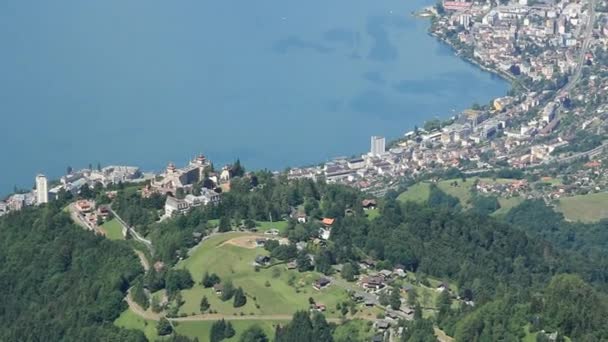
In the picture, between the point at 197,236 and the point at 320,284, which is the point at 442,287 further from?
the point at 197,236

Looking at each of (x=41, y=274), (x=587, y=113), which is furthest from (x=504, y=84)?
(x=41, y=274)

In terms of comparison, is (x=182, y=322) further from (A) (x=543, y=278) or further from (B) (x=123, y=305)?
(A) (x=543, y=278)

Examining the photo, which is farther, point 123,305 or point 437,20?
point 437,20

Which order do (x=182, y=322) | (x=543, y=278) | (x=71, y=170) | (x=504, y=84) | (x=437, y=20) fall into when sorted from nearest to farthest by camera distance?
1. (x=182, y=322)
2. (x=543, y=278)
3. (x=71, y=170)
4. (x=504, y=84)
5. (x=437, y=20)

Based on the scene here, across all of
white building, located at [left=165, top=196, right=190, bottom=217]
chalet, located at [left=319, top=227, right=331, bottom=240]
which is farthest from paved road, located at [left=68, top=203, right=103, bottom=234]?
chalet, located at [left=319, top=227, right=331, bottom=240]

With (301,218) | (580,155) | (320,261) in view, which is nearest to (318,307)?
(320,261)

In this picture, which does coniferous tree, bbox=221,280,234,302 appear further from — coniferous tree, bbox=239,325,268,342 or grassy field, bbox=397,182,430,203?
grassy field, bbox=397,182,430,203

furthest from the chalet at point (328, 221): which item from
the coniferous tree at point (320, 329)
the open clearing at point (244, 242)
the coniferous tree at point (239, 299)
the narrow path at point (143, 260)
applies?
the coniferous tree at point (320, 329)
